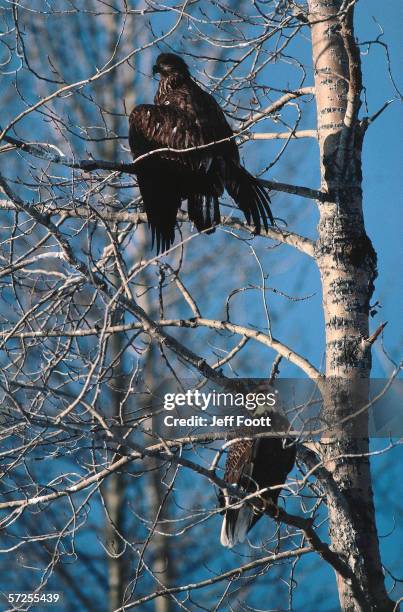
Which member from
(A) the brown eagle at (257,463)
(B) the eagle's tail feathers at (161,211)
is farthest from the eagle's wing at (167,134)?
(A) the brown eagle at (257,463)

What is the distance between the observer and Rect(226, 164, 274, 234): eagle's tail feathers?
4.49 meters

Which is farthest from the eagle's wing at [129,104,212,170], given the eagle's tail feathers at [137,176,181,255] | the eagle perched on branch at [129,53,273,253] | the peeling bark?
the peeling bark

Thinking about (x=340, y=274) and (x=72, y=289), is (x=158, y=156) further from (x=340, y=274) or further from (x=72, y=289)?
(x=340, y=274)

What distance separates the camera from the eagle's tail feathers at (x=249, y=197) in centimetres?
449

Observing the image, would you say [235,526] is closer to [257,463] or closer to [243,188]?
[257,463]

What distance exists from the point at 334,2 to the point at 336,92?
Result: 20.3 inches

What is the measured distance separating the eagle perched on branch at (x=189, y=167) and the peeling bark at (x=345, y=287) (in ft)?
1.32

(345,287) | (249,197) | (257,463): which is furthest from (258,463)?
(249,197)

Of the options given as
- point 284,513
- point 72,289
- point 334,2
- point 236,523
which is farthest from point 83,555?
point 334,2

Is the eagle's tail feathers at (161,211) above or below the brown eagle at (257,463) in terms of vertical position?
above

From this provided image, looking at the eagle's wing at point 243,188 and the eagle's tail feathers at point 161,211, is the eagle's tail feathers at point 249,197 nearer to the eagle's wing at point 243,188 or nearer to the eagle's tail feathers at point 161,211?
the eagle's wing at point 243,188

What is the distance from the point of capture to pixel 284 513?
3.64 meters

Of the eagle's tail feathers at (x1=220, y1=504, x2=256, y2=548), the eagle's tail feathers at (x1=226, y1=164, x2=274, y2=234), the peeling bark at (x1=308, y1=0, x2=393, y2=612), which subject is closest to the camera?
the peeling bark at (x1=308, y1=0, x2=393, y2=612)

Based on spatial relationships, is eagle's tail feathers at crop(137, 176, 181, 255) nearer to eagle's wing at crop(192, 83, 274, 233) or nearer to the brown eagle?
eagle's wing at crop(192, 83, 274, 233)
